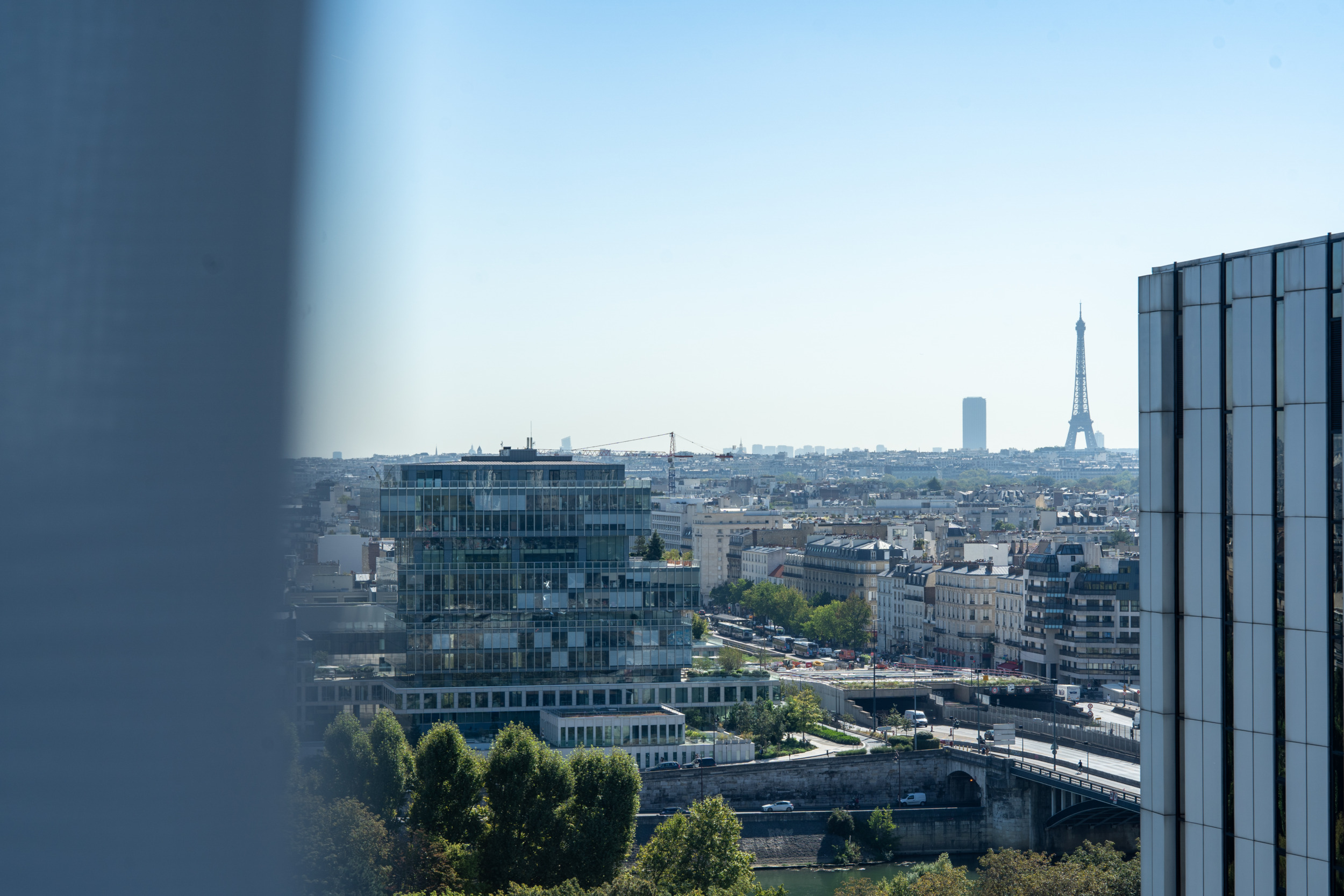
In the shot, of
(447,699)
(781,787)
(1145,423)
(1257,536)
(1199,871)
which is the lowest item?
(781,787)

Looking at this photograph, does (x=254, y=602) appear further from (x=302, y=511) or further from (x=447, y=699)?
(x=447, y=699)

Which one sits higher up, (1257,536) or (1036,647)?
(1257,536)

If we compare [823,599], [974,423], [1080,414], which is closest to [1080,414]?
[1080,414]

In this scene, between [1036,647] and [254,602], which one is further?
[1036,647]

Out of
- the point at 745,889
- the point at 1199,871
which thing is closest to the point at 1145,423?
the point at 1199,871

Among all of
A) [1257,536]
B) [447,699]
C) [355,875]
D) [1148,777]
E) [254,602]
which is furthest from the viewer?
[447,699]

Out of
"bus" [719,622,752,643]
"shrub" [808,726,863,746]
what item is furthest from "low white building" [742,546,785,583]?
"shrub" [808,726,863,746]

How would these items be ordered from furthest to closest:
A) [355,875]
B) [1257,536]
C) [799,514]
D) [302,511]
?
1. [799,514]
2. [355,875]
3. [1257,536]
4. [302,511]
